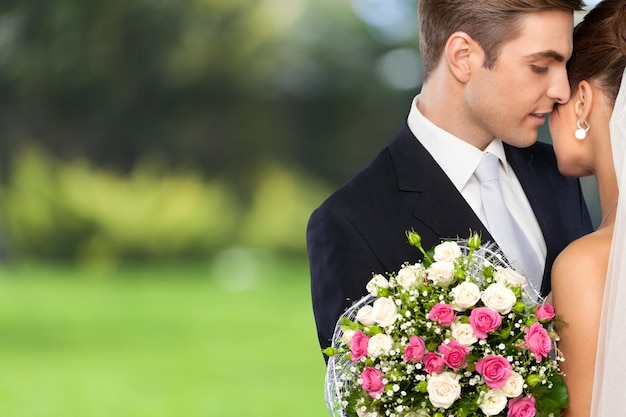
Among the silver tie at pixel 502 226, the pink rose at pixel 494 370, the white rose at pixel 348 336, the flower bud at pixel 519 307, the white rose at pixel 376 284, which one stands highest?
the silver tie at pixel 502 226

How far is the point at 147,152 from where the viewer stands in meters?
21.2

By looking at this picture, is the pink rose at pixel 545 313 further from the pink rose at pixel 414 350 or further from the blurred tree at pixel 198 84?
the blurred tree at pixel 198 84

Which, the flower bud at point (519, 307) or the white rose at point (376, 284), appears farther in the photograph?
the white rose at point (376, 284)

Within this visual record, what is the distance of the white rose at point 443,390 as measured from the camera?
88.0 inches

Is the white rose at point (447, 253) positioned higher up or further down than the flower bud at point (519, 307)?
higher up

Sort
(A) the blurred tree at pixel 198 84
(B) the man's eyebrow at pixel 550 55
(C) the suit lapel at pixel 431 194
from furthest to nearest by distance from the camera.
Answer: (A) the blurred tree at pixel 198 84 → (C) the suit lapel at pixel 431 194 → (B) the man's eyebrow at pixel 550 55

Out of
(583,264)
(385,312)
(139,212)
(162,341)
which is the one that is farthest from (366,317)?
(139,212)

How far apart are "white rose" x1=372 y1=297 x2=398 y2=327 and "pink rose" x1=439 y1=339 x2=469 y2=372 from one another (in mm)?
139

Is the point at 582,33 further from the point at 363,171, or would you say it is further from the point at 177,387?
the point at 177,387

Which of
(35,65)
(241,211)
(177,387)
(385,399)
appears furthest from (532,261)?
(35,65)

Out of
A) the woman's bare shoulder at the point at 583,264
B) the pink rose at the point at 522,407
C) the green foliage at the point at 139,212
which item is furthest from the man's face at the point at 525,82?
the green foliage at the point at 139,212

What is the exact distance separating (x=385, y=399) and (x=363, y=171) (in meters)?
0.90

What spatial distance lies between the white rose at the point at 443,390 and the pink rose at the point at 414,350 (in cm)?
6

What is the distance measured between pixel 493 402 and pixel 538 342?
0.18 meters
